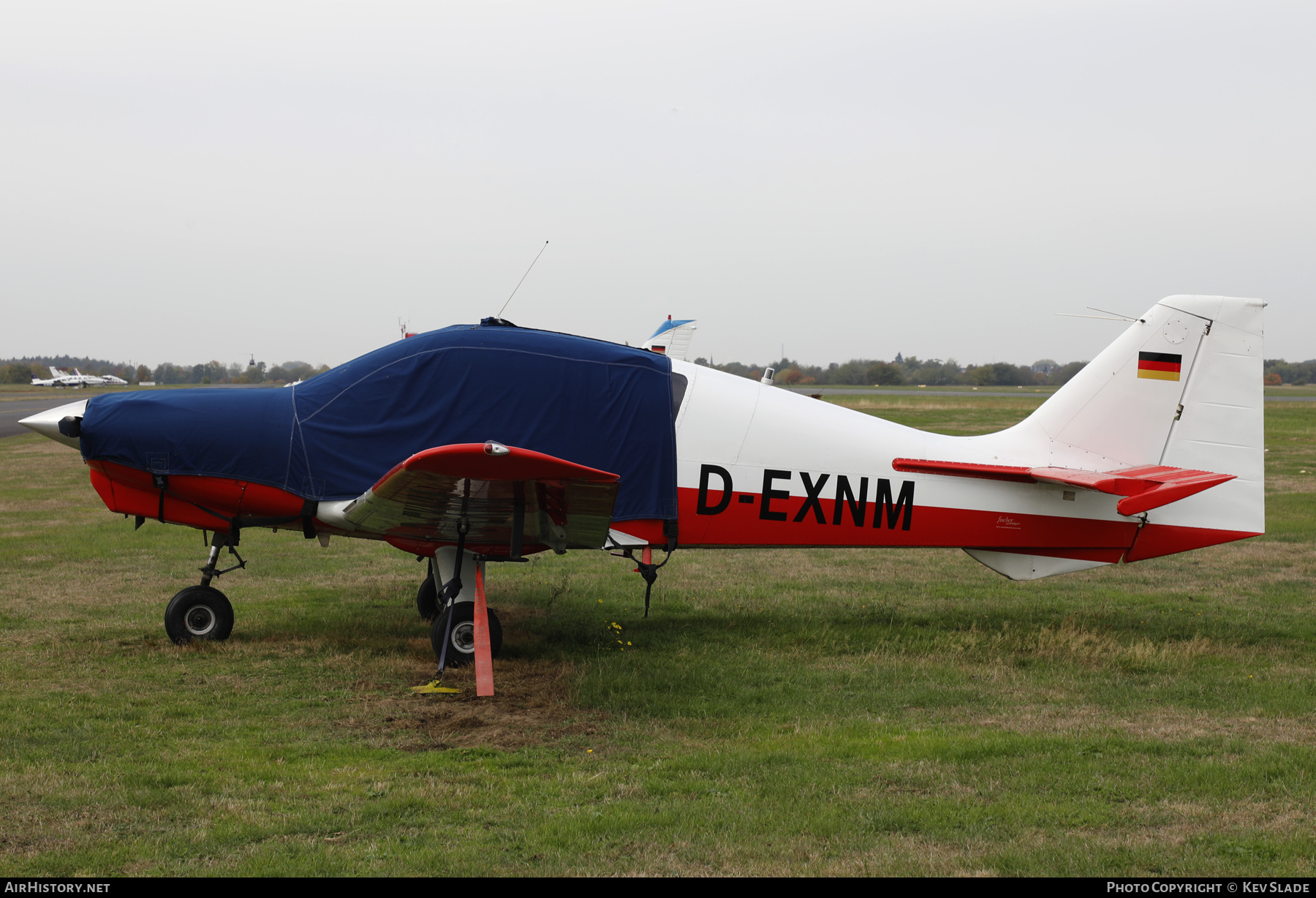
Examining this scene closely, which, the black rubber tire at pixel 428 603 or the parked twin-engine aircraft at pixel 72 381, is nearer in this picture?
the black rubber tire at pixel 428 603

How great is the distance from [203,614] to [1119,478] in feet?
25.1

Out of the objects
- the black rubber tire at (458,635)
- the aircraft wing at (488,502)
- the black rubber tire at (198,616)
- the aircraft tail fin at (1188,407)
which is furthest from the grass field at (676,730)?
the aircraft tail fin at (1188,407)

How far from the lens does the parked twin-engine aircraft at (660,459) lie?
730 cm

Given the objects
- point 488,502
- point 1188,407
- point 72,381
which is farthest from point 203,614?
point 72,381

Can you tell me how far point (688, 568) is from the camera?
1168cm

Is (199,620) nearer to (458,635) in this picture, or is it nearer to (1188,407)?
(458,635)

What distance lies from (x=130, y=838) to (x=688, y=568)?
26.4ft

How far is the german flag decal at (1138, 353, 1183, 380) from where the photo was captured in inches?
329

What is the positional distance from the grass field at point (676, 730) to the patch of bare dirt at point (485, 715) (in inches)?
1.2

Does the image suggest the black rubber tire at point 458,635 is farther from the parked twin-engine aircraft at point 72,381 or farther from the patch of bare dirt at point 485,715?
the parked twin-engine aircraft at point 72,381

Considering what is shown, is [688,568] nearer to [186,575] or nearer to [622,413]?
[622,413]

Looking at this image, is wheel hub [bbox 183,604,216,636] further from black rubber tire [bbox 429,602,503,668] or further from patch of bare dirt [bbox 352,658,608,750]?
black rubber tire [bbox 429,602,503,668]

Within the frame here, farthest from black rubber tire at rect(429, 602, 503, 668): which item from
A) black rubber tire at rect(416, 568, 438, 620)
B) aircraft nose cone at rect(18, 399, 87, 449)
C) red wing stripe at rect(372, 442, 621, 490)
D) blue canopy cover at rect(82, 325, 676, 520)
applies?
aircraft nose cone at rect(18, 399, 87, 449)
